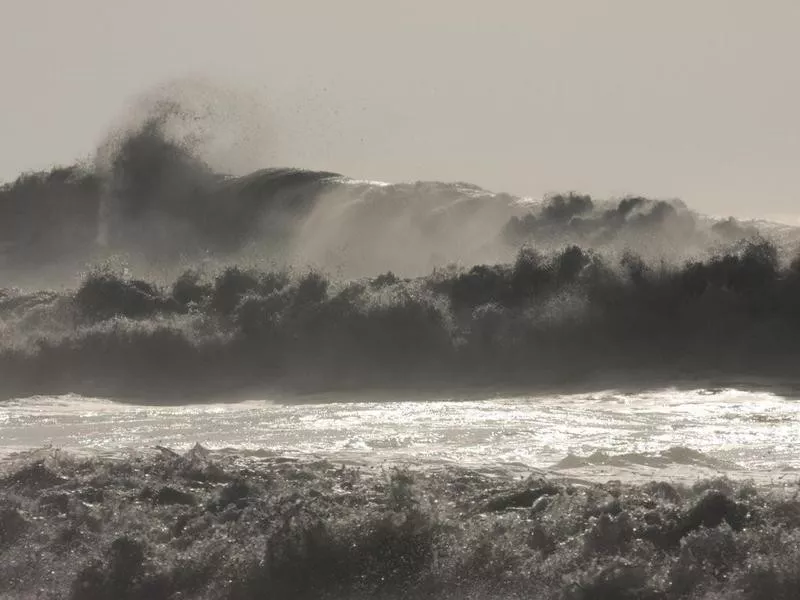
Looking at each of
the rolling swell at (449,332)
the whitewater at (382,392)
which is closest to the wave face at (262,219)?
the whitewater at (382,392)

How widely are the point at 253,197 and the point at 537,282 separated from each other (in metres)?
11.3

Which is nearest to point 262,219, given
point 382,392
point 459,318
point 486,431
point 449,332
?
point 459,318

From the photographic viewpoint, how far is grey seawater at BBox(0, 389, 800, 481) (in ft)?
23.9

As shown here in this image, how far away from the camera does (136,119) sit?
83.3ft

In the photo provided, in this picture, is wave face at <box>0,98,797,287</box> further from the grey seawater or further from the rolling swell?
the grey seawater

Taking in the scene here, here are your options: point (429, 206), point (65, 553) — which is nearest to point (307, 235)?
point (429, 206)

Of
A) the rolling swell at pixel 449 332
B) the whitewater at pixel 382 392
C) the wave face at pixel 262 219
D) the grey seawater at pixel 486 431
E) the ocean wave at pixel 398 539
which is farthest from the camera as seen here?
the wave face at pixel 262 219

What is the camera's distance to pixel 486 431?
8.64 m

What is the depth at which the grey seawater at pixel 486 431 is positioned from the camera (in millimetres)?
7291

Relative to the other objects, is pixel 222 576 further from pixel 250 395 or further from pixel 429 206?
pixel 429 206

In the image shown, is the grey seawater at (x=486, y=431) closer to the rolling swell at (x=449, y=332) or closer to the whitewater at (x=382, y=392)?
the whitewater at (x=382, y=392)

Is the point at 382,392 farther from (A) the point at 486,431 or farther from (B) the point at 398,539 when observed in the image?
(B) the point at 398,539

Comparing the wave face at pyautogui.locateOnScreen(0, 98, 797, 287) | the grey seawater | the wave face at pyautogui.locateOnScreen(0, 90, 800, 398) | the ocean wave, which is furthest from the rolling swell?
the ocean wave

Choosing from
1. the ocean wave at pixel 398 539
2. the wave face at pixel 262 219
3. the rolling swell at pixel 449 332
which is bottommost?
the ocean wave at pixel 398 539
